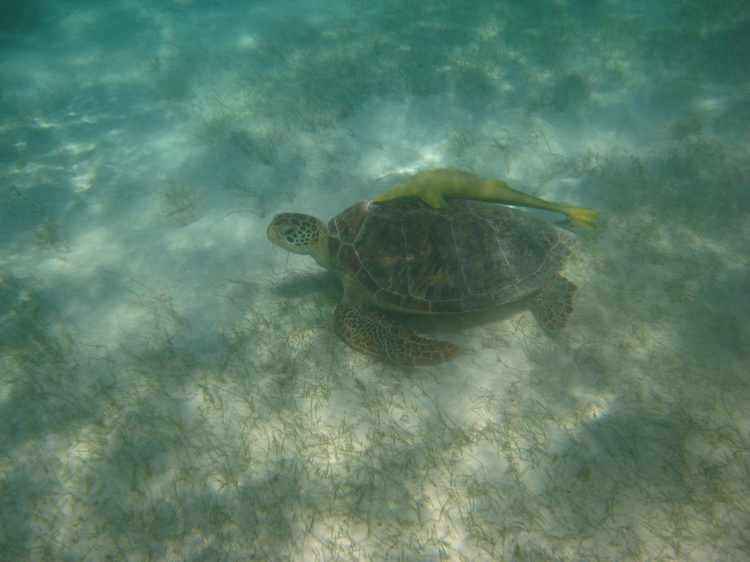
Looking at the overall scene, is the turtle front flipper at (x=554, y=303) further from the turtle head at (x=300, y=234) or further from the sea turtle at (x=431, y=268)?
the turtle head at (x=300, y=234)


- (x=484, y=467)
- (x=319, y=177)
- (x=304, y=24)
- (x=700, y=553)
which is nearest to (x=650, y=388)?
(x=700, y=553)

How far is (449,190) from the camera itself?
385cm

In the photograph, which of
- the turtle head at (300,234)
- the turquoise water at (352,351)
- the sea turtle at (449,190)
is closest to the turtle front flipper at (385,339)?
the turquoise water at (352,351)

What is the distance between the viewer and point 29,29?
1141 centimetres

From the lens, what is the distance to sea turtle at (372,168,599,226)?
3.76m

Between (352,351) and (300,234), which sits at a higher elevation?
(300,234)

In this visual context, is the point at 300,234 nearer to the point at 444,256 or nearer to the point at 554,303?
the point at 444,256

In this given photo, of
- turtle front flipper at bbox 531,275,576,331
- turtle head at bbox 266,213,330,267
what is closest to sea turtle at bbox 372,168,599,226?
turtle head at bbox 266,213,330,267

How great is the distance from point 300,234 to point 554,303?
9.49 ft

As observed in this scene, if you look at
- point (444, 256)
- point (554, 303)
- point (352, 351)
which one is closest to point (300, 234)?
point (352, 351)

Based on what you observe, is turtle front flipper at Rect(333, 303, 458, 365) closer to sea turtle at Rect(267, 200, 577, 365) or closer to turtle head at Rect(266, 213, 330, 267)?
sea turtle at Rect(267, 200, 577, 365)

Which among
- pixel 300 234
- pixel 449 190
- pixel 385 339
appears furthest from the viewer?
pixel 300 234

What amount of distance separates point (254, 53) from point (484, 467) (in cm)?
1056

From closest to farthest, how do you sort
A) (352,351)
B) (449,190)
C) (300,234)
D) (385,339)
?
(385,339), (352,351), (449,190), (300,234)
